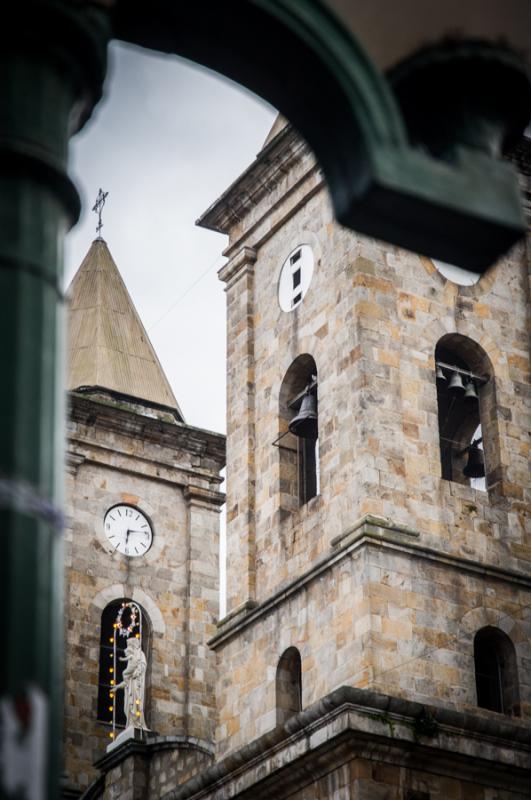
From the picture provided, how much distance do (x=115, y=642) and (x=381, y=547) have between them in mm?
12435

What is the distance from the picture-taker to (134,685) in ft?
97.7

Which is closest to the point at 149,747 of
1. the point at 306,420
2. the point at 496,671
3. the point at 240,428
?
the point at 240,428

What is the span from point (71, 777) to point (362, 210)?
28243 millimetres

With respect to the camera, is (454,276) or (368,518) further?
(454,276)

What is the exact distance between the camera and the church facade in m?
21.6

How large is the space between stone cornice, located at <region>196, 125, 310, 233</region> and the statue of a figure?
23.7 ft

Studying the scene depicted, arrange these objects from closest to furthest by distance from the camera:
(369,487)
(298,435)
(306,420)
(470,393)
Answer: (369,487), (306,420), (470,393), (298,435)

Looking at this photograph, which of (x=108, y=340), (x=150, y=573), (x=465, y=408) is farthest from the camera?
(x=108, y=340)

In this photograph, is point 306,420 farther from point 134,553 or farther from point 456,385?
point 134,553

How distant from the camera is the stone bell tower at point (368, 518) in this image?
70.6ft

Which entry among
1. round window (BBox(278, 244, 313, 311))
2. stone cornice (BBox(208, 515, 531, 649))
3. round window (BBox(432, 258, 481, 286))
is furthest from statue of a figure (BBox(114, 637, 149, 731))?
round window (BBox(432, 258, 481, 286))

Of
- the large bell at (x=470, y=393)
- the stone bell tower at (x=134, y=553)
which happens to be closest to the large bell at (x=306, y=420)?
the large bell at (x=470, y=393)

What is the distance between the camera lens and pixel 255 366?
27.0 metres

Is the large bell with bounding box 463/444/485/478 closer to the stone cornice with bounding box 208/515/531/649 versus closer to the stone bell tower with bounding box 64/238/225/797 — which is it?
the stone cornice with bounding box 208/515/531/649
